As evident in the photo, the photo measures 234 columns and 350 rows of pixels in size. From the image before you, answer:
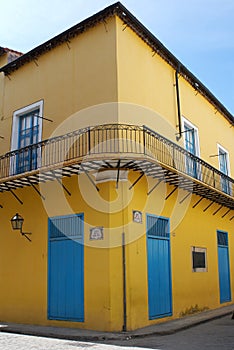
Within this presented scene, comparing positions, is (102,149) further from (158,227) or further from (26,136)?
(26,136)

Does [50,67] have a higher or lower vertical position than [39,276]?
higher

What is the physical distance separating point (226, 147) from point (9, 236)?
34.7 feet

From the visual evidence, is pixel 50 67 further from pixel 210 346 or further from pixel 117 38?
pixel 210 346

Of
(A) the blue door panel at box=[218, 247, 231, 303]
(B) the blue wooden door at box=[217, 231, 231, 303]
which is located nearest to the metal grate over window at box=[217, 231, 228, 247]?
(B) the blue wooden door at box=[217, 231, 231, 303]

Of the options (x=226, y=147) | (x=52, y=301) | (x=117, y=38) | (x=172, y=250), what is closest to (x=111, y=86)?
(x=117, y=38)

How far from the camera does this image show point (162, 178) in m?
11.5

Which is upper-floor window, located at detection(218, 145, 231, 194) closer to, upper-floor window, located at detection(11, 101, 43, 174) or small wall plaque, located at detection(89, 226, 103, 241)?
small wall plaque, located at detection(89, 226, 103, 241)

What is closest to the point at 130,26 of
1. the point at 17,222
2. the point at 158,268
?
the point at 17,222

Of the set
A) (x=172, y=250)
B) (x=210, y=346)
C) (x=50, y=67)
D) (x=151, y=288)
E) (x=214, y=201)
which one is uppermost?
(x=50, y=67)

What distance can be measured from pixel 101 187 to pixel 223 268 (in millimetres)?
7313

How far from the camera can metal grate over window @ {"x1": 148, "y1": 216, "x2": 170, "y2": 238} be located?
11223 mm

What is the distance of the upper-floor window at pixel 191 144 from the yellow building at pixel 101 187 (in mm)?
131

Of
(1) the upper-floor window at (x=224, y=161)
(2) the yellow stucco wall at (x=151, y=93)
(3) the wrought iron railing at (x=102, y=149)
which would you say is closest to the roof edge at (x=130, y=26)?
(2) the yellow stucco wall at (x=151, y=93)

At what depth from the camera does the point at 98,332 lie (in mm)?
9328
